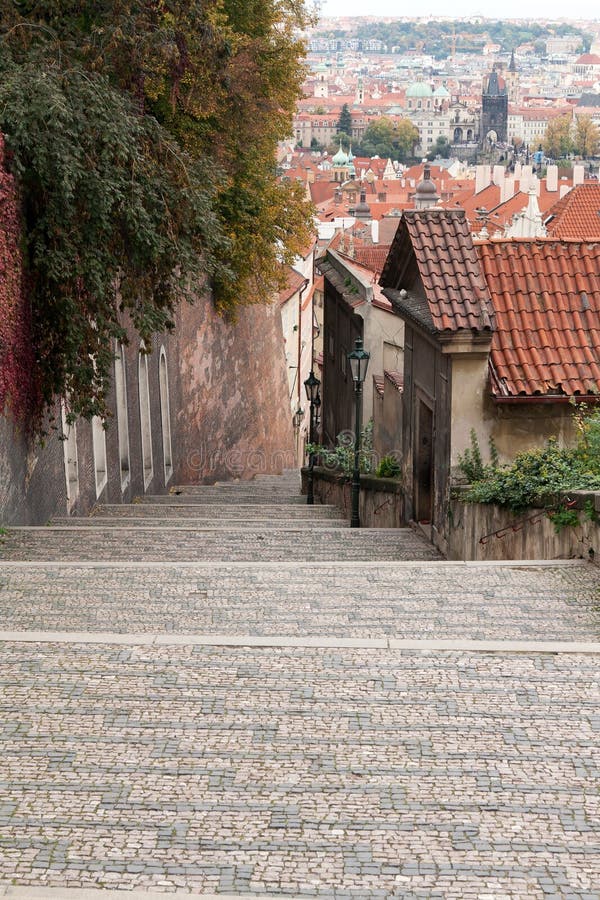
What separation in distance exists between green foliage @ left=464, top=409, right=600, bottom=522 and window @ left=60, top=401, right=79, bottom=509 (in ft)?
17.0

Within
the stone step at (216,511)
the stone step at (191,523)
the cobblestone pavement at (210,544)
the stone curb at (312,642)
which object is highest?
the stone curb at (312,642)

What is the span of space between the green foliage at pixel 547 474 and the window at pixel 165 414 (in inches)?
458

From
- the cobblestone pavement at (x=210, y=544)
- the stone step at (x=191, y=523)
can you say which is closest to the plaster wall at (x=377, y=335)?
the stone step at (x=191, y=523)

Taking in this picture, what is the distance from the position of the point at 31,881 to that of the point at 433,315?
8032 mm

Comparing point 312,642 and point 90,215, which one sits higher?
point 90,215

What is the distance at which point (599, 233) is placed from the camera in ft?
168

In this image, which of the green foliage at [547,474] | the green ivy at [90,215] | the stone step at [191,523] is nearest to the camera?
the green foliage at [547,474]

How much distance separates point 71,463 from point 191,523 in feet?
5.27

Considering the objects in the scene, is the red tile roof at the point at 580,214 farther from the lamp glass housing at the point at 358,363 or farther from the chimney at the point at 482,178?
the chimney at the point at 482,178

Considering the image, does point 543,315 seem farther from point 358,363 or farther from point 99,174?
point 99,174

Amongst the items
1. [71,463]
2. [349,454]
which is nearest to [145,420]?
[349,454]

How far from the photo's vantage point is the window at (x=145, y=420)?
19922 mm

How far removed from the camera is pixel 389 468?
16094 mm

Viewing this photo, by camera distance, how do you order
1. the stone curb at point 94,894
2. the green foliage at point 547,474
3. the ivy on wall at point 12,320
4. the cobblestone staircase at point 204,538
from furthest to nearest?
the cobblestone staircase at point 204,538, the ivy on wall at point 12,320, the green foliage at point 547,474, the stone curb at point 94,894
